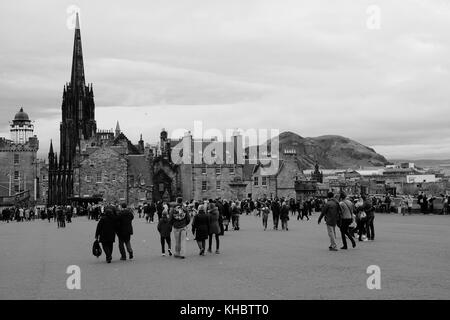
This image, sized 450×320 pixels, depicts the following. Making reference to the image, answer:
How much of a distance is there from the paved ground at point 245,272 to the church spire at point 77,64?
90.2 meters

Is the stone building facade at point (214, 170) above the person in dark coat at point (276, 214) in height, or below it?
above

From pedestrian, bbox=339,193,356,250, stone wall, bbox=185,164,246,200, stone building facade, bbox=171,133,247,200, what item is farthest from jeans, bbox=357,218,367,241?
stone wall, bbox=185,164,246,200

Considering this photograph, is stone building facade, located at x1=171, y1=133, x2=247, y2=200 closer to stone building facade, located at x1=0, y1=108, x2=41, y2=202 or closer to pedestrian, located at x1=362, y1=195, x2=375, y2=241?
stone building facade, located at x1=0, y1=108, x2=41, y2=202

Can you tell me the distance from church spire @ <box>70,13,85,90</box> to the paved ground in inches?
3551

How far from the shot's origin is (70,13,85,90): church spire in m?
111

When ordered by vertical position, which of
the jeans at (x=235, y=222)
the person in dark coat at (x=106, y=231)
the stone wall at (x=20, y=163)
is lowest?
the jeans at (x=235, y=222)

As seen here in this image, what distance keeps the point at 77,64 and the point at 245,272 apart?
10161 cm

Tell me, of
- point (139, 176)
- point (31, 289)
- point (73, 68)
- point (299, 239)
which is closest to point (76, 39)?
point (73, 68)

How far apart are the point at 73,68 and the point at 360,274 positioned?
103476mm

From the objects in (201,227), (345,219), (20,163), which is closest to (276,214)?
(345,219)

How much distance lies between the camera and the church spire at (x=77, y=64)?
11100cm

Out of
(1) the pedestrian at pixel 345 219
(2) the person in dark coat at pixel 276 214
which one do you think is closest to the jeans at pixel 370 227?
(1) the pedestrian at pixel 345 219

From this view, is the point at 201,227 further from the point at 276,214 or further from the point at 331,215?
the point at 276,214

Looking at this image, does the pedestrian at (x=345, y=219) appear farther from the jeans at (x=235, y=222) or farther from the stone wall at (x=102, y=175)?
the stone wall at (x=102, y=175)
